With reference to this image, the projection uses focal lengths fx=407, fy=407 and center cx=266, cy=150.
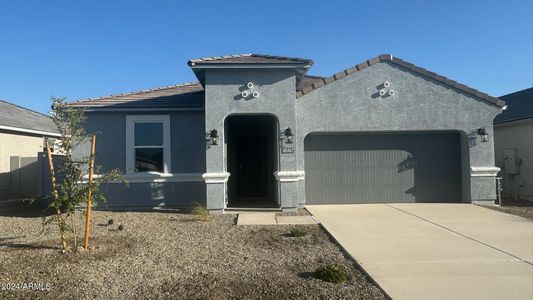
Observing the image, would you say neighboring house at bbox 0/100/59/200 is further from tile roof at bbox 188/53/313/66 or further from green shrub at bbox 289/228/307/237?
green shrub at bbox 289/228/307/237

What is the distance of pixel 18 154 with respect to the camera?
1672 centimetres

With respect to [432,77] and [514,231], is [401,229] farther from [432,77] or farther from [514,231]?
[432,77]

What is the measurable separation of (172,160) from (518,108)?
1349 cm

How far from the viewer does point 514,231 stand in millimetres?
8641

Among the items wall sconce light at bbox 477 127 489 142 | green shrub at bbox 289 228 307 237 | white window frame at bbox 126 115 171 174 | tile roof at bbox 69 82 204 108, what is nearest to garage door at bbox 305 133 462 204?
wall sconce light at bbox 477 127 489 142

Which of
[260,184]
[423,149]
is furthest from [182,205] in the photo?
[423,149]

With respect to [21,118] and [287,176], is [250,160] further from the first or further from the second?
[21,118]

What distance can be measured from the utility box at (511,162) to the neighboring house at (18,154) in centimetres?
1764

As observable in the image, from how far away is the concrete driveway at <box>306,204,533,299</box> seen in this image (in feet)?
17.2

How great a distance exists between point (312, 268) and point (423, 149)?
8.53 metres

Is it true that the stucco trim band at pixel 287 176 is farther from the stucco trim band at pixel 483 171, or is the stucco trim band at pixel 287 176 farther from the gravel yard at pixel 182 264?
the stucco trim band at pixel 483 171

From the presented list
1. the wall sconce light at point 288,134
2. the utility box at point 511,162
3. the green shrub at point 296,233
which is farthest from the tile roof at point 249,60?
the utility box at point 511,162

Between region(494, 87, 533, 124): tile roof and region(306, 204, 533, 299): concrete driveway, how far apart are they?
5.21m

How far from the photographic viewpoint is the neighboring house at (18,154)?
15.8 metres
